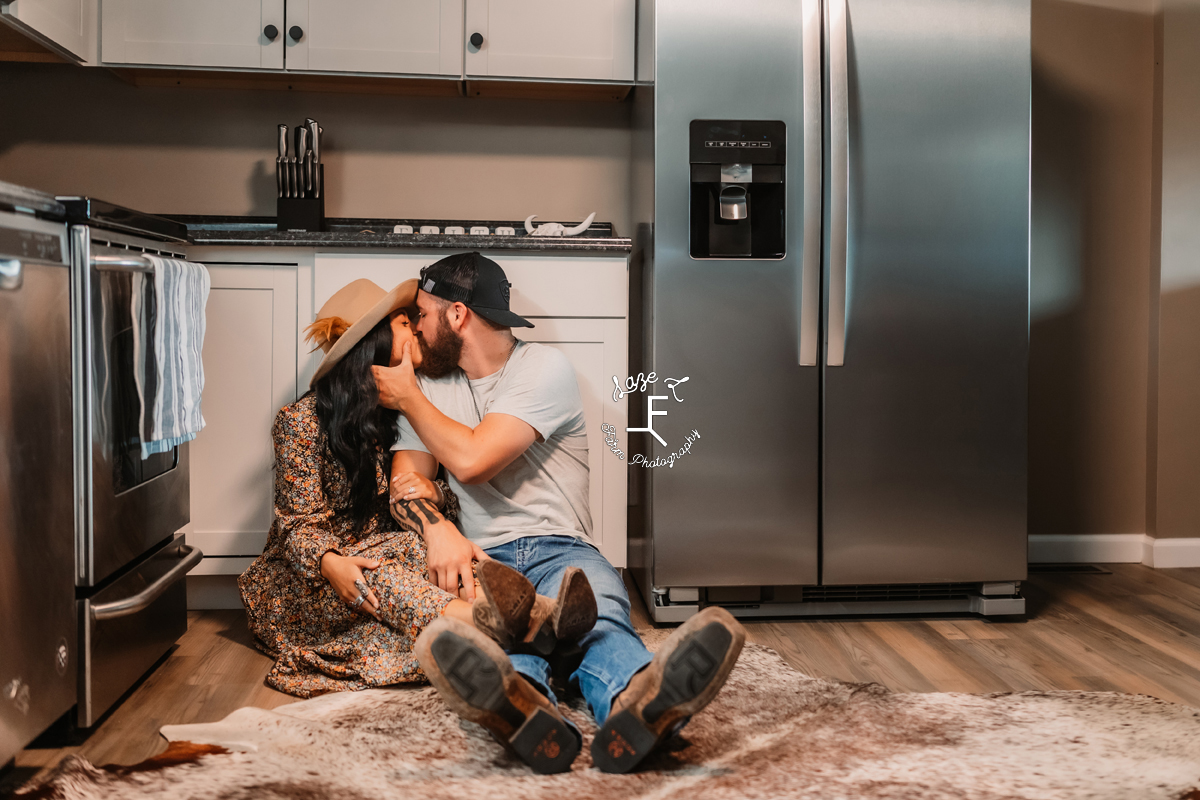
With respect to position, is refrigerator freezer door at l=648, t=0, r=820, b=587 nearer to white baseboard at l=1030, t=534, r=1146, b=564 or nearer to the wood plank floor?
the wood plank floor

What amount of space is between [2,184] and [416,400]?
77cm

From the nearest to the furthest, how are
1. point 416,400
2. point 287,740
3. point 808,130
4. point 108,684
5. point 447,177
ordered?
point 287,740 < point 108,684 < point 416,400 < point 808,130 < point 447,177

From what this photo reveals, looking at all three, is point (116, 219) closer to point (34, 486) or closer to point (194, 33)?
point (34, 486)

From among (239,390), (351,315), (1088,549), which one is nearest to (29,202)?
(351,315)

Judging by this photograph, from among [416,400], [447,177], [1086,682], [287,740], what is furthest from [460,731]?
[447,177]

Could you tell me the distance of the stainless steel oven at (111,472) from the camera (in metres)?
1.41

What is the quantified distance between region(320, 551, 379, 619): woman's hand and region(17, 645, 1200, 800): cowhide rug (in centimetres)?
17

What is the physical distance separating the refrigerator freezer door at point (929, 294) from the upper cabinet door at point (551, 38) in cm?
72

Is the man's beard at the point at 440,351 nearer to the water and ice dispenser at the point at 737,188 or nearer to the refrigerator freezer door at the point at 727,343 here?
the refrigerator freezer door at the point at 727,343

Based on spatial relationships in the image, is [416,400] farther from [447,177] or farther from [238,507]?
[447,177]

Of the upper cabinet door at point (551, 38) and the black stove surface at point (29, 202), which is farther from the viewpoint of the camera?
the upper cabinet door at point (551, 38)

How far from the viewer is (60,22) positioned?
2.21 meters

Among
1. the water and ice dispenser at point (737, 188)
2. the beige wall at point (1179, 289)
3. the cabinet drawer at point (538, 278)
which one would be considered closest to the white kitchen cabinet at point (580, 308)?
the cabinet drawer at point (538, 278)

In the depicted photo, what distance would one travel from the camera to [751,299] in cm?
212
